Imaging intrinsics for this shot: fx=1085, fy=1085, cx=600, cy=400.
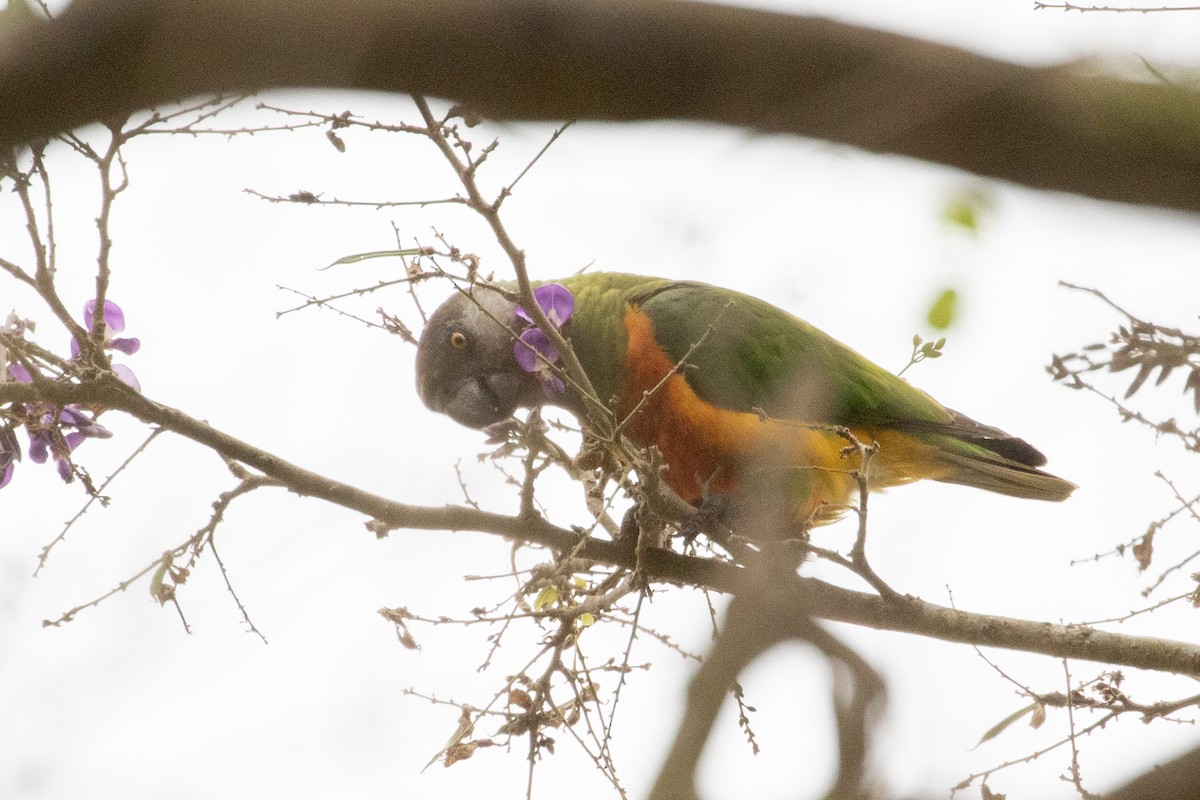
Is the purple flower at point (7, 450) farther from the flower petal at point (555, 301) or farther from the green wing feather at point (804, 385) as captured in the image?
the green wing feather at point (804, 385)

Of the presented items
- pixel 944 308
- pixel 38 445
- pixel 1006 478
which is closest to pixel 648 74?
pixel 944 308

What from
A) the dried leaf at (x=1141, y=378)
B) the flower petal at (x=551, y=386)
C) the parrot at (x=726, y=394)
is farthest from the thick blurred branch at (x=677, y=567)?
the dried leaf at (x=1141, y=378)

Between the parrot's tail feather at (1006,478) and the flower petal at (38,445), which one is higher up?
the parrot's tail feather at (1006,478)

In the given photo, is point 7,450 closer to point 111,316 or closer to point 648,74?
point 111,316

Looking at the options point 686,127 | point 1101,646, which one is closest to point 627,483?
point 1101,646

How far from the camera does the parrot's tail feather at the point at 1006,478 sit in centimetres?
422

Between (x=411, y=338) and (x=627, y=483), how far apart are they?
0.87m

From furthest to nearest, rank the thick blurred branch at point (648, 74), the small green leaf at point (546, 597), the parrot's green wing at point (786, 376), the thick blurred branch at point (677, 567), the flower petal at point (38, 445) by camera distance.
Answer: the parrot's green wing at point (786, 376) → the small green leaf at point (546, 597) → the flower petal at point (38, 445) → the thick blurred branch at point (677, 567) → the thick blurred branch at point (648, 74)

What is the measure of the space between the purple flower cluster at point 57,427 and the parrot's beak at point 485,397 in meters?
1.76

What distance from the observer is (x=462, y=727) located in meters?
3.14

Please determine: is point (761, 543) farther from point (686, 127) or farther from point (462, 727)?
point (686, 127)

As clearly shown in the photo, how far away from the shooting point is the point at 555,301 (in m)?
3.74

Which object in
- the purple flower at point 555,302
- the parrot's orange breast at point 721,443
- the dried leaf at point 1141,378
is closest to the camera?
the dried leaf at point 1141,378

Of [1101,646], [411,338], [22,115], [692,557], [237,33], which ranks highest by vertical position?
[411,338]
